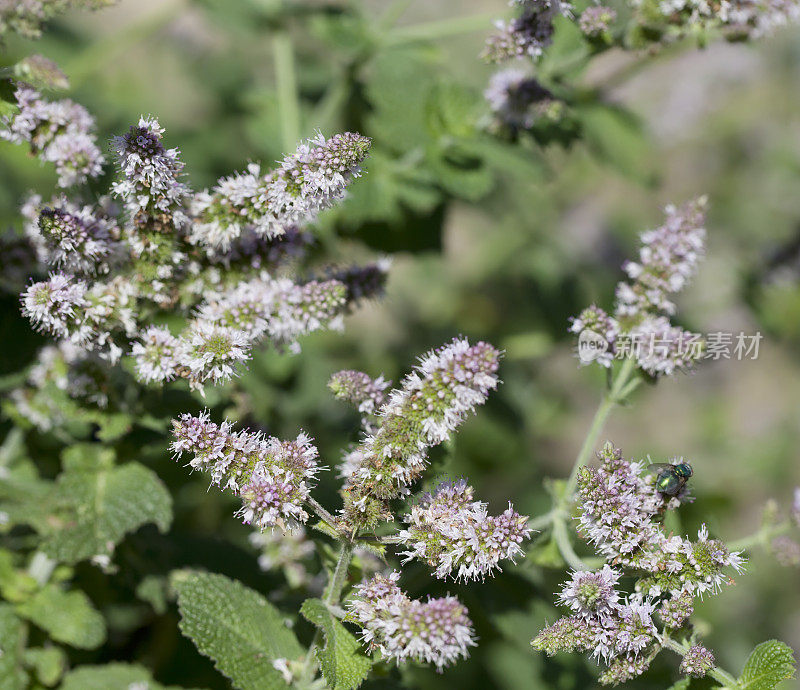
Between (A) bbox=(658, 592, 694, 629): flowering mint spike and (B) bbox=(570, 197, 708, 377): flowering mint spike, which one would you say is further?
(B) bbox=(570, 197, 708, 377): flowering mint spike

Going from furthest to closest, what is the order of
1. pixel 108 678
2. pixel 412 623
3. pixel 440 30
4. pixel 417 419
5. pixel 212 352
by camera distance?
pixel 440 30 → pixel 108 678 → pixel 212 352 → pixel 417 419 → pixel 412 623

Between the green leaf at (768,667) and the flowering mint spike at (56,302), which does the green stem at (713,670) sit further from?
the flowering mint spike at (56,302)

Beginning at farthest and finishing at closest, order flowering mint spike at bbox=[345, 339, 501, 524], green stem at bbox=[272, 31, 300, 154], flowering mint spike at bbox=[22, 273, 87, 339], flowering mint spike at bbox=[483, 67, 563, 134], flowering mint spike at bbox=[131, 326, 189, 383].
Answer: green stem at bbox=[272, 31, 300, 154]
flowering mint spike at bbox=[483, 67, 563, 134]
flowering mint spike at bbox=[131, 326, 189, 383]
flowering mint spike at bbox=[22, 273, 87, 339]
flowering mint spike at bbox=[345, 339, 501, 524]

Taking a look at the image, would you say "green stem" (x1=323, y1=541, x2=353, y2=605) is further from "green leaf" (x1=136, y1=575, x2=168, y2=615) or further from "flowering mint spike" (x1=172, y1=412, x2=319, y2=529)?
"green leaf" (x1=136, y1=575, x2=168, y2=615)

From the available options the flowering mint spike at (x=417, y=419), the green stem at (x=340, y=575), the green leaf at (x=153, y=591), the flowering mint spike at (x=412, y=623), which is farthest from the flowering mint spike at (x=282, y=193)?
the green leaf at (x=153, y=591)

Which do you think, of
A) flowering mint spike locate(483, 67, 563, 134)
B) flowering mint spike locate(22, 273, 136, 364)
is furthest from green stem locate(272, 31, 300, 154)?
flowering mint spike locate(22, 273, 136, 364)

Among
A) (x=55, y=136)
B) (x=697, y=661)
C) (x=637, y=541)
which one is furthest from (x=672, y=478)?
(x=55, y=136)

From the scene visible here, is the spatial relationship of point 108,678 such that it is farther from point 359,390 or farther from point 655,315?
point 655,315
